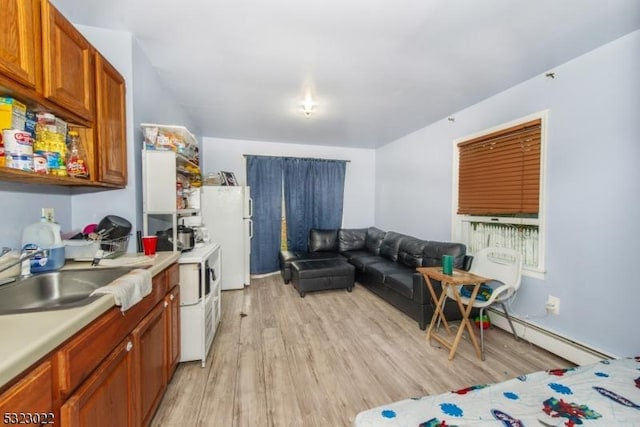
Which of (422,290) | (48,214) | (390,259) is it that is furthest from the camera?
(390,259)

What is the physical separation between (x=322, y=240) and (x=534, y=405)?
3762 millimetres

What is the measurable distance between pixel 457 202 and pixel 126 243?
3.40 m

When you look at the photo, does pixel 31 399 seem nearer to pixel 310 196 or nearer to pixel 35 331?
pixel 35 331

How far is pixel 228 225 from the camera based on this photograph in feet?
12.5

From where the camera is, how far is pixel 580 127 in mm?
2061

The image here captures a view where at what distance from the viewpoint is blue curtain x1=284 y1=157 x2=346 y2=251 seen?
475 centimetres

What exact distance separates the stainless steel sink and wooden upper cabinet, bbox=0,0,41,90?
88 cm

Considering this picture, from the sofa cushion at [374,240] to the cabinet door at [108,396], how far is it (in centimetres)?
372

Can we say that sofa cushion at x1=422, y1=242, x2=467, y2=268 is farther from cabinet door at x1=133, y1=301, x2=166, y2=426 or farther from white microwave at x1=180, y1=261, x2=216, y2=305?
cabinet door at x1=133, y1=301, x2=166, y2=426

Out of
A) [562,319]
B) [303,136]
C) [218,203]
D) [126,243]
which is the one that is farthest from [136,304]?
[303,136]

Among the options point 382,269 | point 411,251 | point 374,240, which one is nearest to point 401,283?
point 382,269

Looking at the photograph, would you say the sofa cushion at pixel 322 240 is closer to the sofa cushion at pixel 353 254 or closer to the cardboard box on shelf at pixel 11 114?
the sofa cushion at pixel 353 254

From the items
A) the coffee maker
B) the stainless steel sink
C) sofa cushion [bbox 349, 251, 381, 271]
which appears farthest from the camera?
sofa cushion [bbox 349, 251, 381, 271]

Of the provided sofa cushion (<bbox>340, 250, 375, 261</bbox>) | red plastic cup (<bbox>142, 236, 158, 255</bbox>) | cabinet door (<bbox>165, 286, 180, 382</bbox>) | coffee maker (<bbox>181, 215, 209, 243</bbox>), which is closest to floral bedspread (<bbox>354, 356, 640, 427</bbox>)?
cabinet door (<bbox>165, 286, 180, 382</bbox>)
